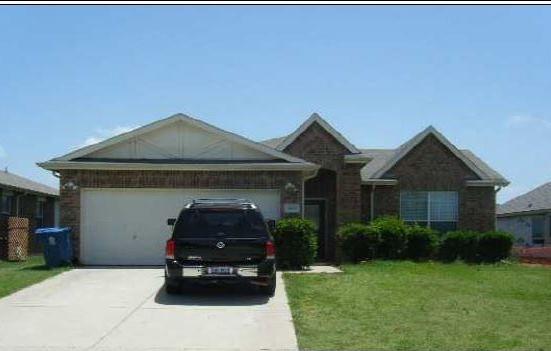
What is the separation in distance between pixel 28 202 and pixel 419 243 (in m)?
18.1

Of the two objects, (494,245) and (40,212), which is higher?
(40,212)

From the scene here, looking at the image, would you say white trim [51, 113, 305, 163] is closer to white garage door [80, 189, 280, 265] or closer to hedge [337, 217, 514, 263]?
white garage door [80, 189, 280, 265]

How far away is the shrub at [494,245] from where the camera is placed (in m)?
24.3

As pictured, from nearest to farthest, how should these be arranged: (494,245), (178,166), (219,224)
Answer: (219,224) < (178,166) < (494,245)

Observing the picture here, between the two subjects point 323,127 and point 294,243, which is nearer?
point 294,243

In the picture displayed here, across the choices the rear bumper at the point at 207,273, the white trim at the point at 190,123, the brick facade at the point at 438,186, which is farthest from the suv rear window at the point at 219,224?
the brick facade at the point at 438,186

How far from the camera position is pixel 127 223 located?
20.8m

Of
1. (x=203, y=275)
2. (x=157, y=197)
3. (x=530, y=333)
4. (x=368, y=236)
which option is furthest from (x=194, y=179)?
(x=530, y=333)

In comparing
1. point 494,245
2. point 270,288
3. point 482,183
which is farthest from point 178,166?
point 482,183

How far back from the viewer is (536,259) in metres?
28.0

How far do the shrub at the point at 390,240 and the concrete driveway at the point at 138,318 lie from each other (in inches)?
292

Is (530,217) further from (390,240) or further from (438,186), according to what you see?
(390,240)

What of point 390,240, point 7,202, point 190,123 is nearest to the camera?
point 190,123

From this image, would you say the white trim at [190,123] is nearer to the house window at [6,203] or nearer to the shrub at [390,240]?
the shrub at [390,240]
